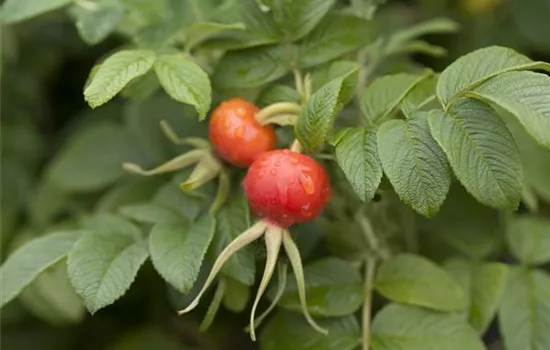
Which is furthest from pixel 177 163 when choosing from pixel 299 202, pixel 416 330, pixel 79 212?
pixel 79 212

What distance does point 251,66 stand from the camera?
1.05 meters

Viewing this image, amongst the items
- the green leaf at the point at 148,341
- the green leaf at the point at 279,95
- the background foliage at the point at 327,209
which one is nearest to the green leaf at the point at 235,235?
the background foliage at the point at 327,209

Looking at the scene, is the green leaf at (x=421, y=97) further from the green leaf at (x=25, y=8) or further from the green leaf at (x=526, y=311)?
the green leaf at (x=25, y=8)

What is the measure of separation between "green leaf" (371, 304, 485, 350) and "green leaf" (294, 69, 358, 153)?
0.76 ft

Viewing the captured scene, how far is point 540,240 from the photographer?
3.80ft

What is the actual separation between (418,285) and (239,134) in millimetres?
271

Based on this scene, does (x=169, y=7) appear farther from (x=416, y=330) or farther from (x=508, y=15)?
(x=508, y=15)

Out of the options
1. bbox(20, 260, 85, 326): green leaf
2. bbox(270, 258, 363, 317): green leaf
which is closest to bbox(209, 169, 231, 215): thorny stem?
bbox(270, 258, 363, 317): green leaf

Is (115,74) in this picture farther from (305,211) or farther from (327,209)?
(327,209)

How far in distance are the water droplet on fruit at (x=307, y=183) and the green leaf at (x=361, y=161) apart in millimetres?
40

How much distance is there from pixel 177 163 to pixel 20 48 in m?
0.68

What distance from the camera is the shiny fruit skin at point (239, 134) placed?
3.11 ft

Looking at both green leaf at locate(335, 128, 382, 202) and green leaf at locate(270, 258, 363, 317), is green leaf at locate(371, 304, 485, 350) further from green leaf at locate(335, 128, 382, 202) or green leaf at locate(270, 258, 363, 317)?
green leaf at locate(335, 128, 382, 202)

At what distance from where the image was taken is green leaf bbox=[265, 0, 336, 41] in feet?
3.34
